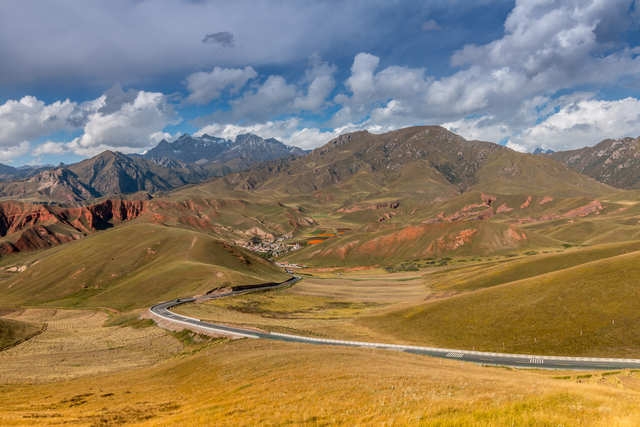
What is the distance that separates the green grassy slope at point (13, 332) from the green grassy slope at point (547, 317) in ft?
252

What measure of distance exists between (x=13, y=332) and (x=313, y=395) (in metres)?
91.2

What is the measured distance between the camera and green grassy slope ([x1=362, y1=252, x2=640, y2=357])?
2386 inches

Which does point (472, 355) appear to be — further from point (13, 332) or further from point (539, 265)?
point (13, 332)

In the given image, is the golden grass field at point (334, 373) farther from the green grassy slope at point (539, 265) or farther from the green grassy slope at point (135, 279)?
the green grassy slope at point (135, 279)

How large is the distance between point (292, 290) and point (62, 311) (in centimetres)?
8264

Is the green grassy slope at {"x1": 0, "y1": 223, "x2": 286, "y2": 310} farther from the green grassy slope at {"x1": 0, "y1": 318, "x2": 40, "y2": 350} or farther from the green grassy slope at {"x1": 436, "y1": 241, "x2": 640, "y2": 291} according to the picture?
the green grassy slope at {"x1": 436, "y1": 241, "x2": 640, "y2": 291}

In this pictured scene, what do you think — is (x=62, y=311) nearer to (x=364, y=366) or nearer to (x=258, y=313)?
(x=258, y=313)

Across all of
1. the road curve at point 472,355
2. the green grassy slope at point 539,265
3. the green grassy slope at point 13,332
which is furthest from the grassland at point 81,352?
the green grassy slope at point 539,265

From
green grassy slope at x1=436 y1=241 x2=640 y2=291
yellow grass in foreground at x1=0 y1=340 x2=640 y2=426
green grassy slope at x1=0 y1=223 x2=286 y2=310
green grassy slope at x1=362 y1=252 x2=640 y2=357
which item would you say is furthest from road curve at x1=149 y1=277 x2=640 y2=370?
green grassy slope at x1=0 y1=223 x2=286 y2=310

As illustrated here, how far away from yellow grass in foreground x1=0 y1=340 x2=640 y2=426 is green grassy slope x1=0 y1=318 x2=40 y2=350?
45849 millimetres

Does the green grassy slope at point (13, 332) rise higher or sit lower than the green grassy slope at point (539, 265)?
higher

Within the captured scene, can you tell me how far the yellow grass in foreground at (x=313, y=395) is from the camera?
18.4m

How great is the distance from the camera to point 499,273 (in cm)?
12338

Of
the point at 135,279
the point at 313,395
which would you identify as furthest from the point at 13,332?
the point at 313,395
